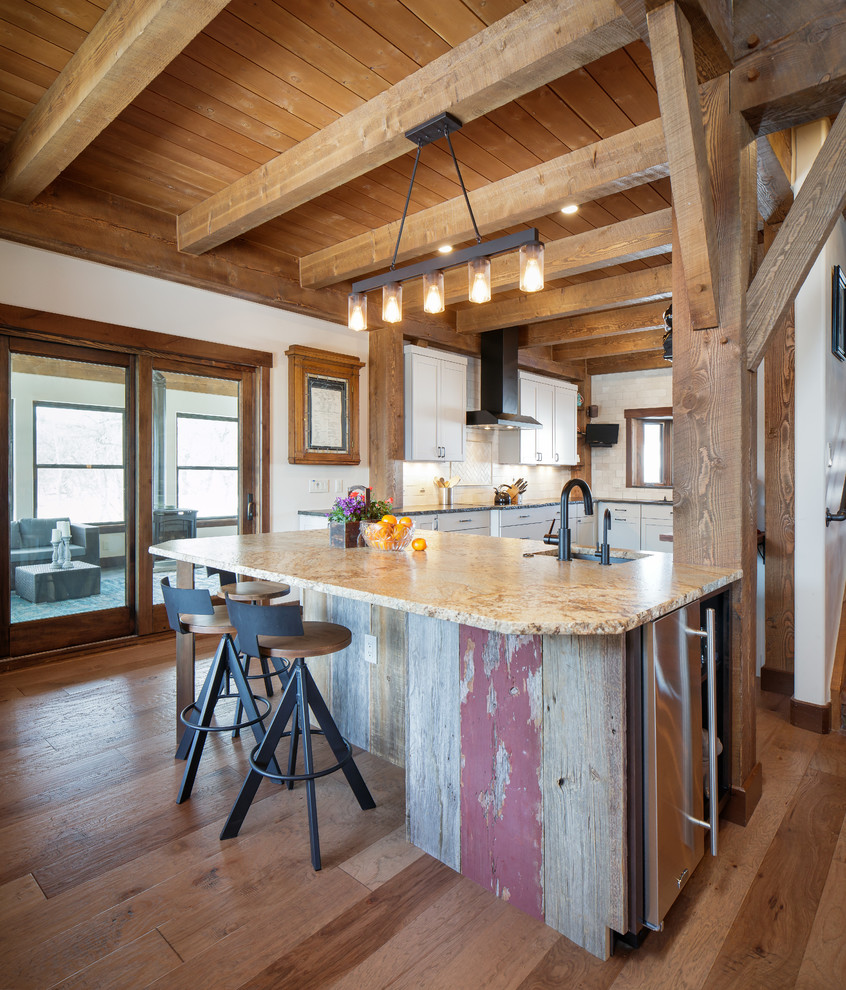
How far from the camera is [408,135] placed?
8.41 feet

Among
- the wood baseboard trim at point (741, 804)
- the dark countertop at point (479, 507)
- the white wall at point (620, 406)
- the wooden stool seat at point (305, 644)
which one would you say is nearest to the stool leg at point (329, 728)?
the wooden stool seat at point (305, 644)

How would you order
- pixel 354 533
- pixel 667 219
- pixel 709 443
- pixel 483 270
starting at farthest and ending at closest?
1. pixel 667 219
2. pixel 354 533
3. pixel 483 270
4. pixel 709 443

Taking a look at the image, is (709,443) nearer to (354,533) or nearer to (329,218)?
(354,533)

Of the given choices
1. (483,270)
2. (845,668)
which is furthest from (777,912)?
(845,668)

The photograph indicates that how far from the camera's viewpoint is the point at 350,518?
2.81 m

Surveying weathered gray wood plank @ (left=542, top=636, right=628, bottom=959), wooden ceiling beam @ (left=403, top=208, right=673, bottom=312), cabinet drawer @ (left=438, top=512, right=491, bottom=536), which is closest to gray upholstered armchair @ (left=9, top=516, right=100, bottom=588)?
cabinet drawer @ (left=438, top=512, right=491, bottom=536)

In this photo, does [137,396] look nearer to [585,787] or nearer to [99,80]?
[99,80]

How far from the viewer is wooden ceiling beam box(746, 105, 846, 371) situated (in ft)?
6.51

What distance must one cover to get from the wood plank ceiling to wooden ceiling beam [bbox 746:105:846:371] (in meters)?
0.88

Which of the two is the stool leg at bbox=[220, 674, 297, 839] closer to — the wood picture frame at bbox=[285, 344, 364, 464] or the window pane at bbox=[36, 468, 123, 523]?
the window pane at bbox=[36, 468, 123, 523]

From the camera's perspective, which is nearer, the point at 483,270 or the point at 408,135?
the point at 483,270

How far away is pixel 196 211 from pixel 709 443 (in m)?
3.53

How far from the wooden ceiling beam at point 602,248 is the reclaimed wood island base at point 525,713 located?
245cm

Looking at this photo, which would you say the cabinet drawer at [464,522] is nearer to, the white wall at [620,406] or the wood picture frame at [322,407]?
the wood picture frame at [322,407]
